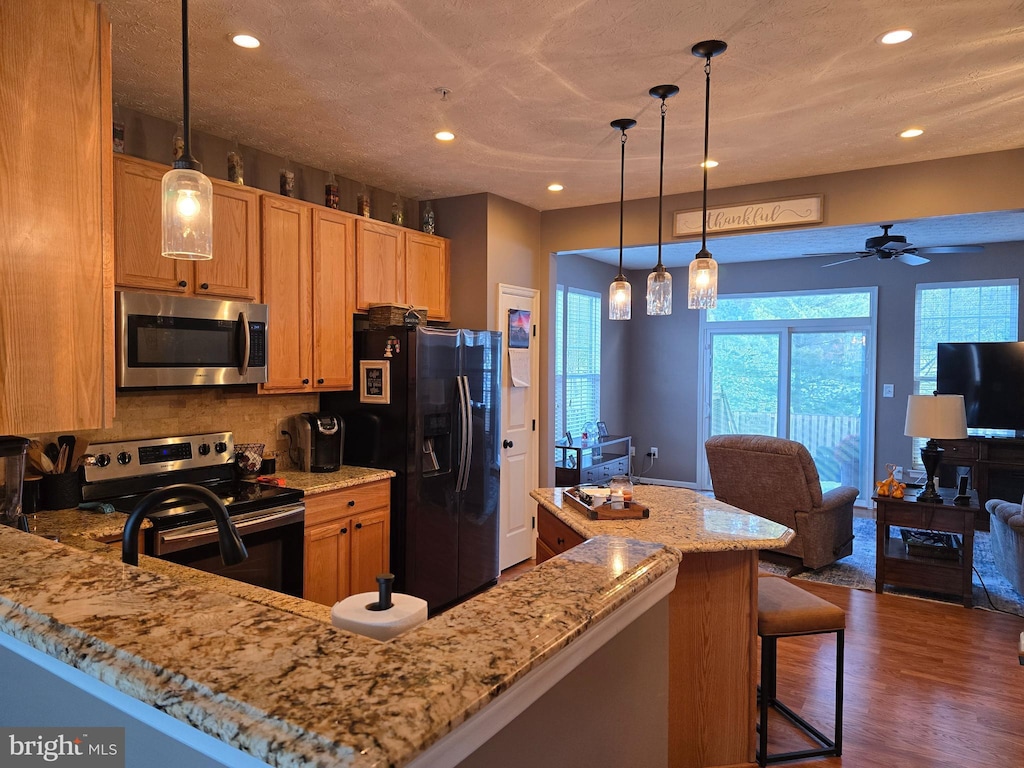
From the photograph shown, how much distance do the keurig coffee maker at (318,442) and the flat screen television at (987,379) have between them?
5.74 m

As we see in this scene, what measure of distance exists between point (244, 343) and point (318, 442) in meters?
0.76

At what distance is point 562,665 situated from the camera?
855 mm

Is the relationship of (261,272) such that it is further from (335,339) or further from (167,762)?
(167,762)

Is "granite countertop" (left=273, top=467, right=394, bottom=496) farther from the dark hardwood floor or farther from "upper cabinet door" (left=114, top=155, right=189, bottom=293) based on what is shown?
"upper cabinet door" (left=114, top=155, right=189, bottom=293)

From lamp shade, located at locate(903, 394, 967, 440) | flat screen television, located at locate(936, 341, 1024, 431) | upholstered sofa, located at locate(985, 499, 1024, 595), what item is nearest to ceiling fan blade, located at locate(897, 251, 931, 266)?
flat screen television, located at locate(936, 341, 1024, 431)

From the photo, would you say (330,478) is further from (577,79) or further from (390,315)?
(577,79)

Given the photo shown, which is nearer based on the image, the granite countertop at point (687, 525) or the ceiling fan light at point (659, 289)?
the granite countertop at point (687, 525)

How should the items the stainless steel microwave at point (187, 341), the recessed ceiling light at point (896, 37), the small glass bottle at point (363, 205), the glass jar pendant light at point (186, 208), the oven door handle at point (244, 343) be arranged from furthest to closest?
the small glass bottle at point (363, 205), the oven door handle at point (244, 343), the stainless steel microwave at point (187, 341), the recessed ceiling light at point (896, 37), the glass jar pendant light at point (186, 208)

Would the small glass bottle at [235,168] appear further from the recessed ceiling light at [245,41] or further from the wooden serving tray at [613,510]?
the wooden serving tray at [613,510]

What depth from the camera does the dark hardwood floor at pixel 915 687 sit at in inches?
98.7

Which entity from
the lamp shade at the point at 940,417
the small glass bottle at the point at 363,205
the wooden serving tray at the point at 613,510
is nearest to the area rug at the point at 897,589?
the lamp shade at the point at 940,417

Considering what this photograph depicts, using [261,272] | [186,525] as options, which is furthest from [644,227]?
[186,525]

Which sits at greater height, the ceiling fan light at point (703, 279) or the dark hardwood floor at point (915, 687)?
the ceiling fan light at point (703, 279)

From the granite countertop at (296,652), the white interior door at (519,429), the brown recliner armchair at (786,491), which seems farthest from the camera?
the white interior door at (519,429)
